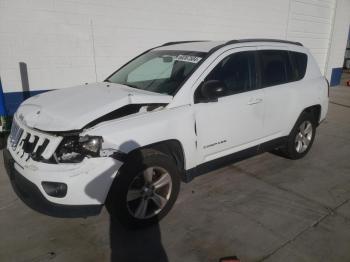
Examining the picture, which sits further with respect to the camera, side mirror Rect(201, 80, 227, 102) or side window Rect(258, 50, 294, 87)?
side window Rect(258, 50, 294, 87)

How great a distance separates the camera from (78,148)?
8.75 ft

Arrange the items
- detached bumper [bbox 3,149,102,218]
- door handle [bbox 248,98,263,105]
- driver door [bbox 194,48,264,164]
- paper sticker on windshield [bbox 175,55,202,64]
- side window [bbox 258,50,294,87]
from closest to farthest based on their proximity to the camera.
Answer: detached bumper [bbox 3,149,102,218] < driver door [bbox 194,48,264,164] < paper sticker on windshield [bbox 175,55,202,64] < door handle [bbox 248,98,263,105] < side window [bbox 258,50,294,87]

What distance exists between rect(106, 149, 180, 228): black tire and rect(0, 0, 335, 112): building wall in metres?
4.08

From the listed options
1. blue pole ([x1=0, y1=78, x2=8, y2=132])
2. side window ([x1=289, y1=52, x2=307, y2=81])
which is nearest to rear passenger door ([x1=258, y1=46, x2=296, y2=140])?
side window ([x1=289, y1=52, x2=307, y2=81])

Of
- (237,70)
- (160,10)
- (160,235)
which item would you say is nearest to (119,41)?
(160,10)

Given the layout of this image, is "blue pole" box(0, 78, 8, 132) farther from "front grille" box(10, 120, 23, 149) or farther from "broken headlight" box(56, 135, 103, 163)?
"broken headlight" box(56, 135, 103, 163)

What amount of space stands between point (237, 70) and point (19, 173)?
2.54m

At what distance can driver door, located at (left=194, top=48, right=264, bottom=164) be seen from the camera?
132 inches

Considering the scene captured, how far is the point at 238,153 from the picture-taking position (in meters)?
3.87

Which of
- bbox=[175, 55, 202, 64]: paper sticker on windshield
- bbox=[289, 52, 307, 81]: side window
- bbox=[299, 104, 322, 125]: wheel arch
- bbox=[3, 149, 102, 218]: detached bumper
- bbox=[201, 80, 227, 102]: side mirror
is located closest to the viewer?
bbox=[3, 149, 102, 218]: detached bumper

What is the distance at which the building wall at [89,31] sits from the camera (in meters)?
5.71

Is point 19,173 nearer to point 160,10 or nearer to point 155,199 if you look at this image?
point 155,199

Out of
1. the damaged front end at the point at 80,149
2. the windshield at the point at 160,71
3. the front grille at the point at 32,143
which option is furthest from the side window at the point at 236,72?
the front grille at the point at 32,143

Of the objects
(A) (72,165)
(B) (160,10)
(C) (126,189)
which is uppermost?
(B) (160,10)
